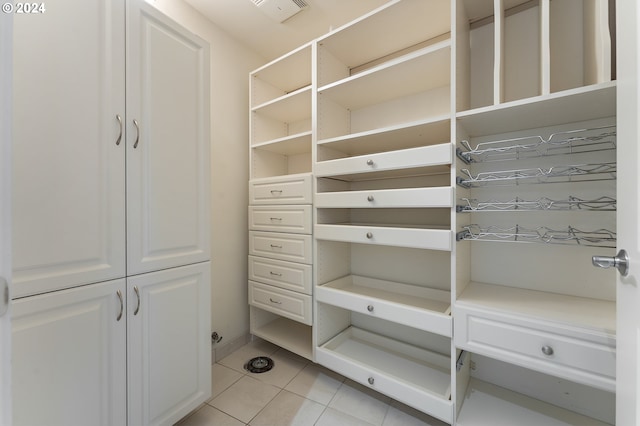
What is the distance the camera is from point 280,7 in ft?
5.73

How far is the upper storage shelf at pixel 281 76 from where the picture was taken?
6.36ft

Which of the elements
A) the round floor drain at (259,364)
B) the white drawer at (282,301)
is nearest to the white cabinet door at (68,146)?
the white drawer at (282,301)

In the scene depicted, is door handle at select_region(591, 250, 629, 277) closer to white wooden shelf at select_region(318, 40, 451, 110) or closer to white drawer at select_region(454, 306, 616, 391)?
white drawer at select_region(454, 306, 616, 391)

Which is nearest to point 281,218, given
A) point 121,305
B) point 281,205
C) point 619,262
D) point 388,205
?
point 281,205

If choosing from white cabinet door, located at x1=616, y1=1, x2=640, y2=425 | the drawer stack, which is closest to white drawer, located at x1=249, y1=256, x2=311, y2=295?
the drawer stack

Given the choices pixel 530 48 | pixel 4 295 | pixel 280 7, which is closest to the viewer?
pixel 4 295

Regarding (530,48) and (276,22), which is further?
(276,22)

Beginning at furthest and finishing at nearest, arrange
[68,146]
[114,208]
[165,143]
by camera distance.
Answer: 1. [165,143]
2. [114,208]
3. [68,146]

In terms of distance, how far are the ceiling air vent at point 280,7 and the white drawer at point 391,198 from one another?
1.28 meters

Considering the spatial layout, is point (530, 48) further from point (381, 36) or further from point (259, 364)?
point (259, 364)

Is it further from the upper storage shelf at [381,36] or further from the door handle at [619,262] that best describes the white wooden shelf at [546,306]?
the upper storage shelf at [381,36]

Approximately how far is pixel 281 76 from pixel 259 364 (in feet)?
7.62

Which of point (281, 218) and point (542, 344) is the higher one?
point (281, 218)

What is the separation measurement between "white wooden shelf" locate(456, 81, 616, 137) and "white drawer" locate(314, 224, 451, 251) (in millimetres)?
566
